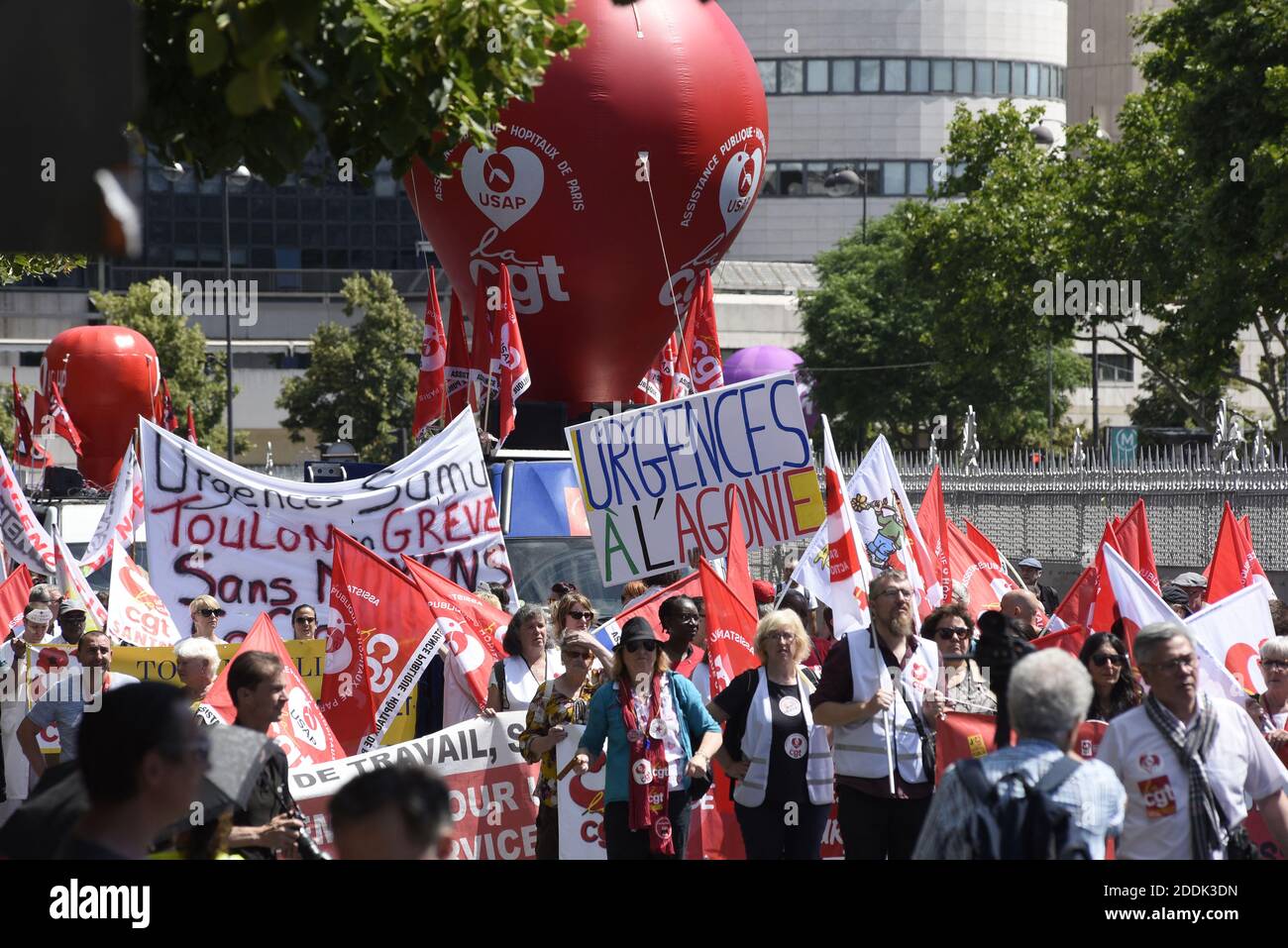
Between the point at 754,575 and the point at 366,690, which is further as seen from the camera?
the point at 754,575

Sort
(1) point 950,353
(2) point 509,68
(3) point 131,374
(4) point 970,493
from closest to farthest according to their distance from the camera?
(2) point 509,68, (4) point 970,493, (3) point 131,374, (1) point 950,353

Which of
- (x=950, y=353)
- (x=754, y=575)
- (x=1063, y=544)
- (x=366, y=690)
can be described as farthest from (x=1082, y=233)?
(x=366, y=690)

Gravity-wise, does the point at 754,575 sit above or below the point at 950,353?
below

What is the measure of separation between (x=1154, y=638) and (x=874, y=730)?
2053 millimetres

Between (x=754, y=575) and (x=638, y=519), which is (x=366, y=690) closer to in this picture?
(x=638, y=519)

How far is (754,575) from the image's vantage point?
24312 millimetres

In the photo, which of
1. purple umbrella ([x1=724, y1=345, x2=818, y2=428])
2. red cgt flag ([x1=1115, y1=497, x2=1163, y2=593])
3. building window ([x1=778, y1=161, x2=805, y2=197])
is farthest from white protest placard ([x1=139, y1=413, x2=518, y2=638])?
building window ([x1=778, y1=161, x2=805, y2=197])

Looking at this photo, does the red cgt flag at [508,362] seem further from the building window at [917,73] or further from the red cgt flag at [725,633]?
the building window at [917,73]

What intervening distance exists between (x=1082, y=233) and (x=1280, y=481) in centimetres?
1669

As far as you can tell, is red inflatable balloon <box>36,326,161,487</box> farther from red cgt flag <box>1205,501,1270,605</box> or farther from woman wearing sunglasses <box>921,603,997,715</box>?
woman wearing sunglasses <box>921,603,997,715</box>

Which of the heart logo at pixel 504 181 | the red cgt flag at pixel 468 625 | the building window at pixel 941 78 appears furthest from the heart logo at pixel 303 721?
the building window at pixel 941 78

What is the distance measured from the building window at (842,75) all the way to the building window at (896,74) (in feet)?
3.98

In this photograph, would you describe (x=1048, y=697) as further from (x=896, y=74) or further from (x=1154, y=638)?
(x=896, y=74)
